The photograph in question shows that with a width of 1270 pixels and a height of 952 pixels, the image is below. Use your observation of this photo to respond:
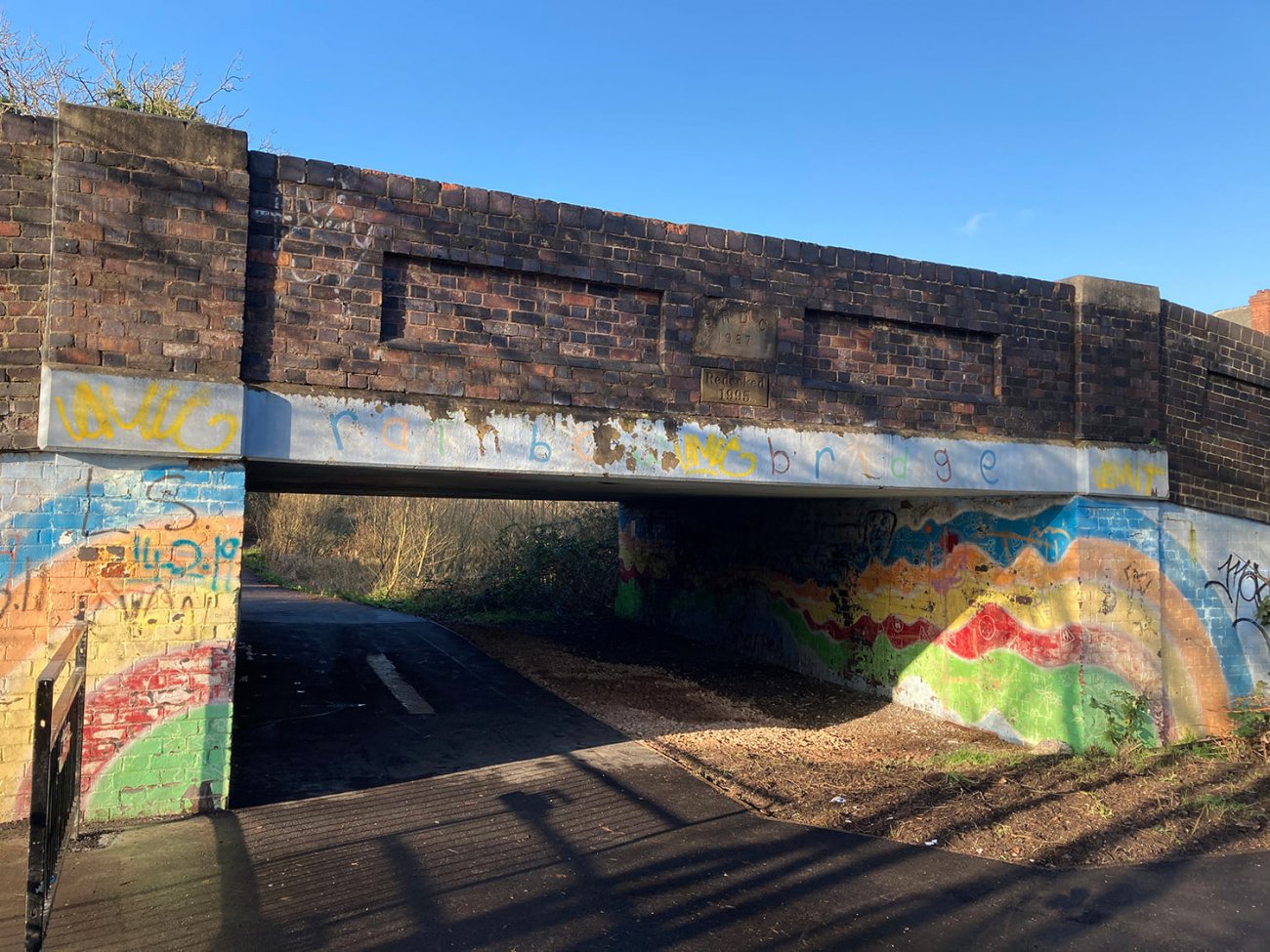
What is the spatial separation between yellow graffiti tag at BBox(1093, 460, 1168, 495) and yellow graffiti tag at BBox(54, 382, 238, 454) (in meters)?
7.48

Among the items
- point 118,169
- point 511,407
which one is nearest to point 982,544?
point 511,407

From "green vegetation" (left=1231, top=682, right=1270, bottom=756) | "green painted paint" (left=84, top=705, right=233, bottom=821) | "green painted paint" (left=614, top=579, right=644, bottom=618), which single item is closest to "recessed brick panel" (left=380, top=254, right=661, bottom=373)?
"green painted paint" (left=84, top=705, right=233, bottom=821)

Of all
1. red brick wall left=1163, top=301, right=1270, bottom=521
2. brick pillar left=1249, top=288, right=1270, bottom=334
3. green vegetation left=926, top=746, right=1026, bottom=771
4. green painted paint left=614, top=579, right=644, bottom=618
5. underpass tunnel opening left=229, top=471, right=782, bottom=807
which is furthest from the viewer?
green painted paint left=614, top=579, right=644, bottom=618

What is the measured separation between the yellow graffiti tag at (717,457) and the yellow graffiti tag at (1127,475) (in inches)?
143

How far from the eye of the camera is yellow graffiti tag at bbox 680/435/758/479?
6980 mm

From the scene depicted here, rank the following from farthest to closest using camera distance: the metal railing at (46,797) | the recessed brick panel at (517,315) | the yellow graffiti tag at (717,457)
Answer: the yellow graffiti tag at (717,457)
the recessed brick panel at (517,315)
the metal railing at (46,797)

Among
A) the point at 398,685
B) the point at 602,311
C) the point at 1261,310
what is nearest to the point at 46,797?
the point at 602,311

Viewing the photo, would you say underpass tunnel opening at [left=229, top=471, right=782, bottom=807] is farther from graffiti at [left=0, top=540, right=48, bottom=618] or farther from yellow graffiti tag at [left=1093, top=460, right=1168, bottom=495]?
yellow graffiti tag at [left=1093, top=460, right=1168, bottom=495]

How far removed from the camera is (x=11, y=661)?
5.19 meters

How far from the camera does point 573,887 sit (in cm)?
493

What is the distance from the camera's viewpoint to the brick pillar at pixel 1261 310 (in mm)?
11523

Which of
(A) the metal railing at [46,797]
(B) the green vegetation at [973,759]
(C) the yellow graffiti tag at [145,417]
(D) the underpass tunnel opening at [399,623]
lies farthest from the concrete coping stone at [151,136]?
(B) the green vegetation at [973,759]

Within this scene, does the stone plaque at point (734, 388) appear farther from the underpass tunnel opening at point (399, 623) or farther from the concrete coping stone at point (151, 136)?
the concrete coping stone at point (151, 136)

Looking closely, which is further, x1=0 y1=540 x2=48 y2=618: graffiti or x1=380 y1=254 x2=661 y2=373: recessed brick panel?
x1=380 y1=254 x2=661 y2=373: recessed brick panel
